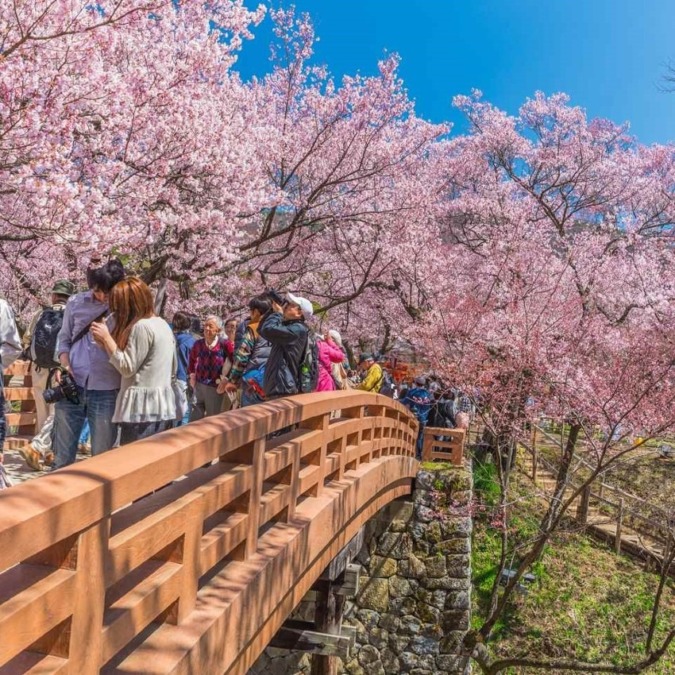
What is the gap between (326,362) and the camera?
6422 millimetres

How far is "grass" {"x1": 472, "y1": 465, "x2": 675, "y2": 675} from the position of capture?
12.1 metres

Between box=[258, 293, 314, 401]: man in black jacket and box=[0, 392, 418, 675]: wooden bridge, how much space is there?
425 mm

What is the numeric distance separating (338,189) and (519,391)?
572cm

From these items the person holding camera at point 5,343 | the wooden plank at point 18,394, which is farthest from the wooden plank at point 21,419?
the person holding camera at point 5,343

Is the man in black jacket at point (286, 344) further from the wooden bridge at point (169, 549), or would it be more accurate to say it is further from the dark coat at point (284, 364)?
the wooden bridge at point (169, 549)

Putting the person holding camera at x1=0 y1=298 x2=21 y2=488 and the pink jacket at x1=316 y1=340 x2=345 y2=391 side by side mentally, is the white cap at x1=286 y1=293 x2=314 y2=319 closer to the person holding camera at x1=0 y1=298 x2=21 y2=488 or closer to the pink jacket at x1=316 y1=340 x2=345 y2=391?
the pink jacket at x1=316 y1=340 x2=345 y2=391

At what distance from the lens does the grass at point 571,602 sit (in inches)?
478

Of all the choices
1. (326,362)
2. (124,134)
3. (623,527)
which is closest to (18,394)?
(124,134)

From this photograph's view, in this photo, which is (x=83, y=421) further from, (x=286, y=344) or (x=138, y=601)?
A: (x=138, y=601)

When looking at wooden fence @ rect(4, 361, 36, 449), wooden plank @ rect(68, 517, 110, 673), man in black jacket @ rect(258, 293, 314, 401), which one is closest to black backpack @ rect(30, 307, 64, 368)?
wooden fence @ rect(4, 361, 36, 449)

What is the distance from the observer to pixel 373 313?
63.0 feet

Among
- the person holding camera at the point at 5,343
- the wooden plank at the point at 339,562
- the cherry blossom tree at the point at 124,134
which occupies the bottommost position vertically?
the wooden plank at the point at 339,562

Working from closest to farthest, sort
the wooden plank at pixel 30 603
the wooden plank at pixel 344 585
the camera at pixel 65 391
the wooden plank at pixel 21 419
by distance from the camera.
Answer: the wooden plank at pixel 30 603 → the camera at pixel 65 391 → the wooden plank at pixel 344 585 → the wooden plank at pixel 21 419

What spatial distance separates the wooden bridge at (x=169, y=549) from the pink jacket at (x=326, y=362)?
58.8 inches
